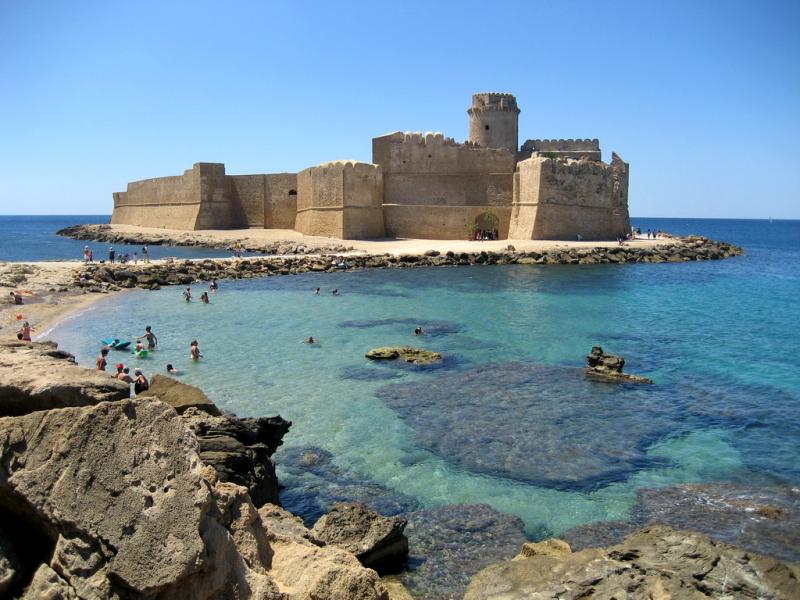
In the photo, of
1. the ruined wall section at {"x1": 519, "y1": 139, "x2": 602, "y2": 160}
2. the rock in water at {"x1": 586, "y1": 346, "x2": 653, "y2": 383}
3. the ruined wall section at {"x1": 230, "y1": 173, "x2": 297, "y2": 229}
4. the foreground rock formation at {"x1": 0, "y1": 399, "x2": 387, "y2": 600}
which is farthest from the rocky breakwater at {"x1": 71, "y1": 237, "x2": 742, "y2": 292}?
the foreground rock formation at {"x1": 0, "y1": 399, "x2": 387, "y2": 600}

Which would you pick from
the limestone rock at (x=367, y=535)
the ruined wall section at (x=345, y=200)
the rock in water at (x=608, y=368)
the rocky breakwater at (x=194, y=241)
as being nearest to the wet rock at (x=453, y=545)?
the limestone rock at (x=367, y=535)

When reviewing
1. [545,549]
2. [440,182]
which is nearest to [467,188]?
[440,182]

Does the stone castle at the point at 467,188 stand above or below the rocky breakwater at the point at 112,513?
above

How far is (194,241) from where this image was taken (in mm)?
35062

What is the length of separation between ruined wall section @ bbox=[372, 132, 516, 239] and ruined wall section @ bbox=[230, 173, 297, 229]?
6.17 meters

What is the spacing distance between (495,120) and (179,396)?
30.6 metres

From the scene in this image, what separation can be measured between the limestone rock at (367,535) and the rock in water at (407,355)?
6525 millimetres

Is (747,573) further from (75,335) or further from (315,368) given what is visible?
(75,335)

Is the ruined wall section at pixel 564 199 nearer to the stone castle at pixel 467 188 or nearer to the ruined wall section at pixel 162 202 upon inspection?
the stone castle at pixel 467 188

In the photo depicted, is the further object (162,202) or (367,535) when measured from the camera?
(162,202)

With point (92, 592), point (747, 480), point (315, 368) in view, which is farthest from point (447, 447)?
point (92, 592)

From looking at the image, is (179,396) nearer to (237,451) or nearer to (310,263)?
(237,451)

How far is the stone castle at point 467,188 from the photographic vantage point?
30.9 m

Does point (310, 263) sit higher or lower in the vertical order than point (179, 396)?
higher
